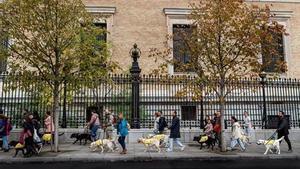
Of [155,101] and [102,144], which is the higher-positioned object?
[155,101]

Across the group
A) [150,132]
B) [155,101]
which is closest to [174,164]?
[150,132]

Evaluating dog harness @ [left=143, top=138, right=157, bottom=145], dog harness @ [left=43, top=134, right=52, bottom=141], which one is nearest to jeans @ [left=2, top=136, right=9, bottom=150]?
dog harness @ [left=43, top=134, right=52, bottom=141]

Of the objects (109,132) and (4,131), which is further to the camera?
(109,132)

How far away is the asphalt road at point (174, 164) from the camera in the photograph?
13.3 meters

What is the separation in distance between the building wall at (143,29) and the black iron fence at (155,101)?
5.11 metres

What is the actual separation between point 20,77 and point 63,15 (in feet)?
10.8

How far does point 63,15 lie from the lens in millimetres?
16719

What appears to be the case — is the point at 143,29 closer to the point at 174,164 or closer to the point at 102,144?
the point at 102,144

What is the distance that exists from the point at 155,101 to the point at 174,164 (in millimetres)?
9693

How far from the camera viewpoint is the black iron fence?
21406mm

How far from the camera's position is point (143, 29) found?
2914cm

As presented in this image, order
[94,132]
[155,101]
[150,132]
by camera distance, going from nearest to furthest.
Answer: [94,132] → [150,132] → [155,101]

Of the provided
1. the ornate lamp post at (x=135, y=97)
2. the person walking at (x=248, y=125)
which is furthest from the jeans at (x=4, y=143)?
the person walking at (x=248, y=125)

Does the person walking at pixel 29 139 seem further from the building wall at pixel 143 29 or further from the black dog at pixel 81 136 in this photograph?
the building wall at pixel 143 29
